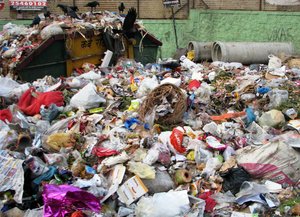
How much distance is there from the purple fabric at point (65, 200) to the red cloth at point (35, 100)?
7.72 feet

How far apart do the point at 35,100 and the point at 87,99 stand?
2.54 ft

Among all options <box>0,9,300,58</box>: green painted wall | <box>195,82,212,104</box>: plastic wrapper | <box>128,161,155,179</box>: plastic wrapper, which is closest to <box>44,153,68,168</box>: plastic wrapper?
<box>128,161,155,179</box>: plastic wrapper

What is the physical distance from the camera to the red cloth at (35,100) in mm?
6145

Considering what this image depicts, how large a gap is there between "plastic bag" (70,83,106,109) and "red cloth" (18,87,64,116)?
0.23 m

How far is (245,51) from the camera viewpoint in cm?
1084

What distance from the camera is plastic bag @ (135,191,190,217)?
3852mm

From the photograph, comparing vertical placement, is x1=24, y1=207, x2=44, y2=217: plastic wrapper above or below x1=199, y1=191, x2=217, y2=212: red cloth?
above

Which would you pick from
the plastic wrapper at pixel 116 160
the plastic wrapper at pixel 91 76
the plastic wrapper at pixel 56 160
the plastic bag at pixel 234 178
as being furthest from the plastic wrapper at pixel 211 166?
the plastic wrapper at pixel 91 76

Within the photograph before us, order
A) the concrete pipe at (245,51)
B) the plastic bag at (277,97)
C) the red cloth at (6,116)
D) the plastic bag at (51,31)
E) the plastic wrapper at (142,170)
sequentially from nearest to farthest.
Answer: the plastic wrapper at (142,170) → the red cloth at (6,116) → the plastic bag at (277,97) → the plastic bag at (51,31) → the concrete pipe at (245,51)

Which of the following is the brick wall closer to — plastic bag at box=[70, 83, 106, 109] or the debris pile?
the debris pile

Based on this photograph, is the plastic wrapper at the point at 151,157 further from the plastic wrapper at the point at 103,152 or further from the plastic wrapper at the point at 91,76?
the plastic wrapper at the point at 91,76

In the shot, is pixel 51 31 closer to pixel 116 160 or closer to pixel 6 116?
pixel 6 116

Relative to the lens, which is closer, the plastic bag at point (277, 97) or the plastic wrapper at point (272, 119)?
the plastic wrapper at point (272, 119)

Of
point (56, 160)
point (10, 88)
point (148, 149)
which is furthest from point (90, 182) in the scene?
point (10, 88)
